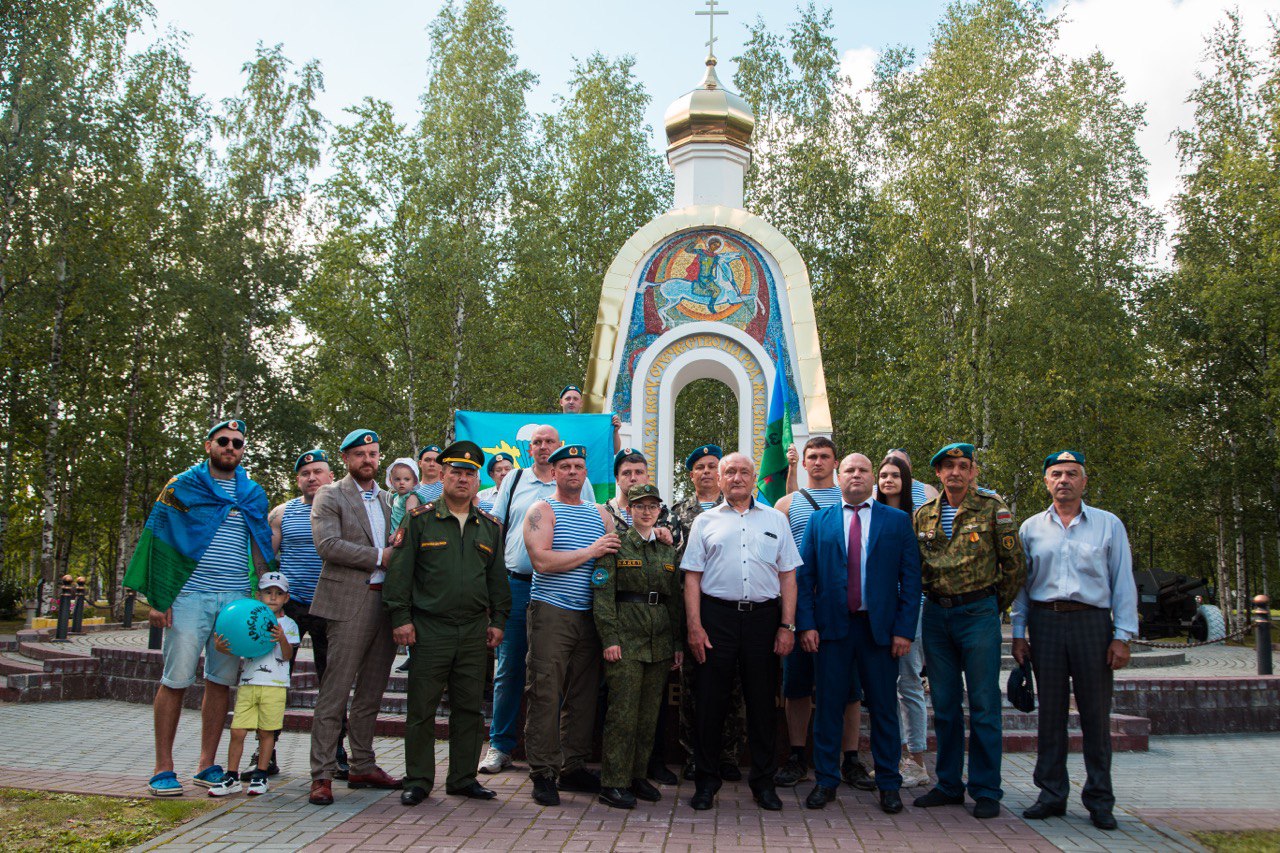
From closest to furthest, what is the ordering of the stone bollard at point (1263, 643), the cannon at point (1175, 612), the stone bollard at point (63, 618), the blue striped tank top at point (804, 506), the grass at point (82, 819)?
the grass at point (82, 819)
the blue striped tank top at point (804, 506)
the stone bollard at point (1263, 643)
the stone bollard at point (63, 618)
the cannon at point (1175, 612)

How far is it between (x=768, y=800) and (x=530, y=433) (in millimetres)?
5554

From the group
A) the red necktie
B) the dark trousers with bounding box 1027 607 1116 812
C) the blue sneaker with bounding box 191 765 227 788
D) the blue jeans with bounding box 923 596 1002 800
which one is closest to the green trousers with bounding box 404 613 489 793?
the blue sneaker with bounding box 191 765 227 788

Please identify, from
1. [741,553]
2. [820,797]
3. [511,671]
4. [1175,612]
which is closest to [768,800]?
[820,797]

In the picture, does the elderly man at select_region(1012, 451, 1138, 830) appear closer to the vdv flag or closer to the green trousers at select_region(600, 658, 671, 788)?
the green trousers at select_region(600, 658, 671, 788)

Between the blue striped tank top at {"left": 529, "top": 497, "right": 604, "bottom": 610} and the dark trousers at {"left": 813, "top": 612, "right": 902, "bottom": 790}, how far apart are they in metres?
1.42

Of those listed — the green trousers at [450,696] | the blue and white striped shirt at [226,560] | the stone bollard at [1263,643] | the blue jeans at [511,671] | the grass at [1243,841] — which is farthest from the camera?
the stone bollard at [1263,643]

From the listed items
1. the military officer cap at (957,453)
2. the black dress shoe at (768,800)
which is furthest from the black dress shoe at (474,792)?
the military officer cap at (957,453)

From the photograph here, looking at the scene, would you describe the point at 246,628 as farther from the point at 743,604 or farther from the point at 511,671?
the point at 743,604

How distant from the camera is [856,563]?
18.2 feet

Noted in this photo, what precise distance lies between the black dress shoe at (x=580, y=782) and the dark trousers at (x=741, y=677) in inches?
27.9

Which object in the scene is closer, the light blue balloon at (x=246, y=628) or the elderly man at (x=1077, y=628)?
the elderly man at (x=1077, y=628)

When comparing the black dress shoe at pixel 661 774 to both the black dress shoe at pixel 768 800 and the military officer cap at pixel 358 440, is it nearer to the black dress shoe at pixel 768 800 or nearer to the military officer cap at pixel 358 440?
the black dress shoe at pixel 768 800

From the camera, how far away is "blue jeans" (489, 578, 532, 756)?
6188mm

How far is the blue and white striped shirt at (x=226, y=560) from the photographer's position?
558cm
